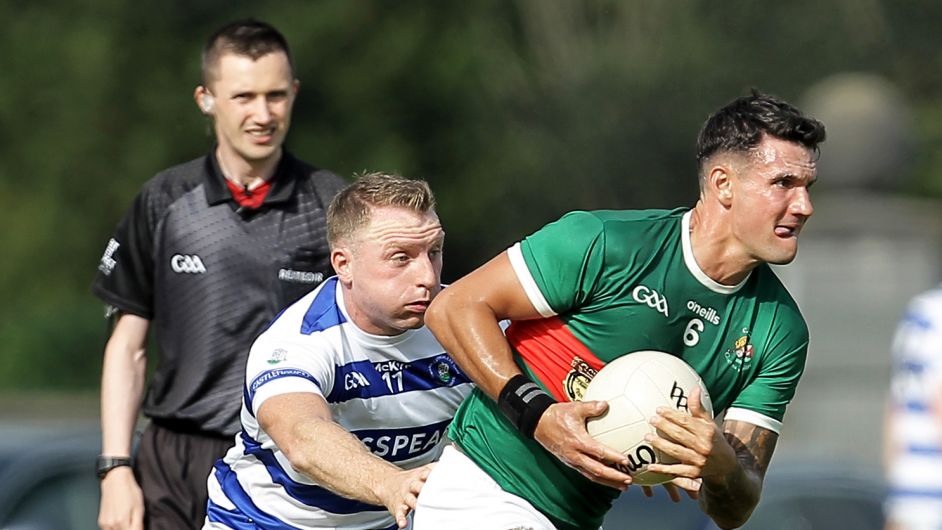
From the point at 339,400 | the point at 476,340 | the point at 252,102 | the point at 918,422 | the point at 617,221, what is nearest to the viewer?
the point at 476,340

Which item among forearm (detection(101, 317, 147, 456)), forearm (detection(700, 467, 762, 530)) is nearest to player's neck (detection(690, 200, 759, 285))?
forearm (detection(700, 467, 762, 530))

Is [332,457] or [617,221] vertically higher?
[617,221]

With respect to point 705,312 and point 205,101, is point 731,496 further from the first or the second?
point 205,101

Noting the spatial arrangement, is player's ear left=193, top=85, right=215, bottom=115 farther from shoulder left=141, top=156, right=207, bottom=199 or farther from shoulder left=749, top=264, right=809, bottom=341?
shoulder left=749, top=264, right=809, bottom=341

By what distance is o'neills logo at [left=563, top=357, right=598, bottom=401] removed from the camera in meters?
5.43

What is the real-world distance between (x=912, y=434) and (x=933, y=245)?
392 inches

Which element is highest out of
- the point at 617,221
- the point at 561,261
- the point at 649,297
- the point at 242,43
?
the point at 242,43

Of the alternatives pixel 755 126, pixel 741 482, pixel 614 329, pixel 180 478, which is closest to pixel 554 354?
pixel 614 329

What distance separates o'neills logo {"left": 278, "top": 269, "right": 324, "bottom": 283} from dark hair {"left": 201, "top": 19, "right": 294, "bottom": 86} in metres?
0.83

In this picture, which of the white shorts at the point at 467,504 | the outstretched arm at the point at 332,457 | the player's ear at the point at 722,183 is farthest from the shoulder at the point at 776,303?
the outstretched arm at the point at 332,457

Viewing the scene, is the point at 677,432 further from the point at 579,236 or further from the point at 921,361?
the point at 921,361

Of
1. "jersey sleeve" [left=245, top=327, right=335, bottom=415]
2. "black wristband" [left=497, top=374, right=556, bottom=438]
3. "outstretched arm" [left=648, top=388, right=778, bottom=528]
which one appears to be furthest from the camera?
"jersey sleeve" [left=245, top=327, right=335, bottom=415]

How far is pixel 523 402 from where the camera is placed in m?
5.14

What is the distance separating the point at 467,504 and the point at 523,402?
1.69 ft
